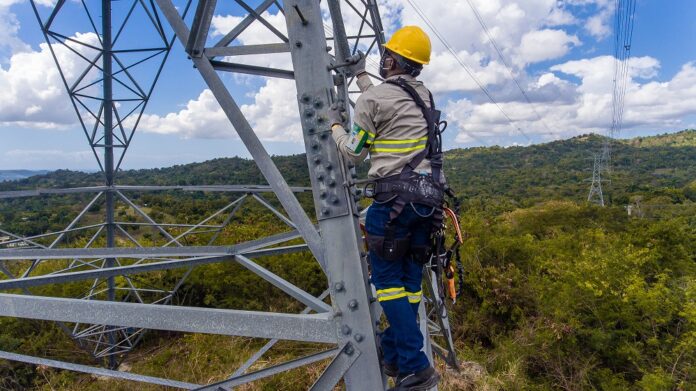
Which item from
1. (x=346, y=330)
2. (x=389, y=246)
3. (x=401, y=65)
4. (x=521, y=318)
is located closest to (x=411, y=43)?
(x=401, y=65)

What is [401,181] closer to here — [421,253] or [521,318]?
[421,253]

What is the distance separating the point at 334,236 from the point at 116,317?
177 centimetres

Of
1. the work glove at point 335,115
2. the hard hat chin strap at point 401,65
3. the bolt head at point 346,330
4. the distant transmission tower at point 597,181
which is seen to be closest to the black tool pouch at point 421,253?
the bolt head at point 346,330

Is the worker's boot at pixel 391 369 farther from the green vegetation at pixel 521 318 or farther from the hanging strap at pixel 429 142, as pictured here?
the green vegetation at pixel 521 318

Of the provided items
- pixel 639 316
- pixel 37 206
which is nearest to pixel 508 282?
pixel 639 316

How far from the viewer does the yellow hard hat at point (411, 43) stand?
3219 mm

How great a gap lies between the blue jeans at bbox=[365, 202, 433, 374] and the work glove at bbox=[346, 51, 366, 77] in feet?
3.80

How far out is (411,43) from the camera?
10.6 feet

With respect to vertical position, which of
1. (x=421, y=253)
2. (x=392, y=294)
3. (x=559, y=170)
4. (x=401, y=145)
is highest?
(x=559, y=170)

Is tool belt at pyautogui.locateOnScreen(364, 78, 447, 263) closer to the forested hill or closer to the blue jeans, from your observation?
the blue jeans

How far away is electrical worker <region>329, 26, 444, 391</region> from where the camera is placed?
3.06 metres

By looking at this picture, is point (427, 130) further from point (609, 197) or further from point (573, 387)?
point (609, 197)

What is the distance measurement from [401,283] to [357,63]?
5.81 feet

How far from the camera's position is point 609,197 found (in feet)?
229
